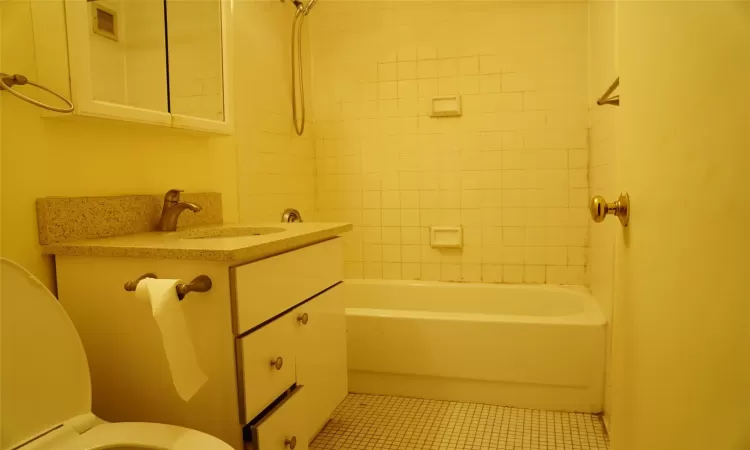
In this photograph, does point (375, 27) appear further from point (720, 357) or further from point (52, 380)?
point (720, 357)

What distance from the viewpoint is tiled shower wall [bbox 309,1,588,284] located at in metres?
2.51

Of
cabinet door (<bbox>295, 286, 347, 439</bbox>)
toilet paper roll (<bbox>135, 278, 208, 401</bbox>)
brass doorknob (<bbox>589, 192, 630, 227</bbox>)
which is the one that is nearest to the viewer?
brass doorknob (<bbox>589, 192, 630, 227</bbox>)

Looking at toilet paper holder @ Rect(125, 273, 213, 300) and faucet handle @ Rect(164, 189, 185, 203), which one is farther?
faucet handle @ Rect(164, 189, 185, 203)

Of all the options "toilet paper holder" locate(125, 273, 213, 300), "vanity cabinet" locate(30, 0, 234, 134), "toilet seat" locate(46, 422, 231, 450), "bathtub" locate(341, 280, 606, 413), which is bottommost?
"bathtub" locate(341, 280, 606, 413)

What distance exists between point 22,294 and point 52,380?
0.61ft

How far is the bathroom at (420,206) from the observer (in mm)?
564

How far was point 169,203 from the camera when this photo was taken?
153 cm

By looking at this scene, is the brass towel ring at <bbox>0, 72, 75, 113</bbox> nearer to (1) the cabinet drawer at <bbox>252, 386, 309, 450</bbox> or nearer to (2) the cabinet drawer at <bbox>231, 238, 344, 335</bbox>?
(2) the cabinet drawer at <bbox>231, 238, 344, 335</bbox>

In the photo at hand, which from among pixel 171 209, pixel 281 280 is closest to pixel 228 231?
pixel 171 209

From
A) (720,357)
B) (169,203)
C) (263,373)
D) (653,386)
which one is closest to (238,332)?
(263,373)

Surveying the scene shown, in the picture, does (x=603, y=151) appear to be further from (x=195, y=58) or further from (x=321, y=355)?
(x=195, y=58)

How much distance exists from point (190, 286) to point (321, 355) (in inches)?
24.7

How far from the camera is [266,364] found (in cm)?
125

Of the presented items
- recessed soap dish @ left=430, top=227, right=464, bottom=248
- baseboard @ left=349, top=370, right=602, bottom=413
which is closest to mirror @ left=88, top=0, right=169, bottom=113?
baseboard @ left=349, top=370, right=602, bottom=413
